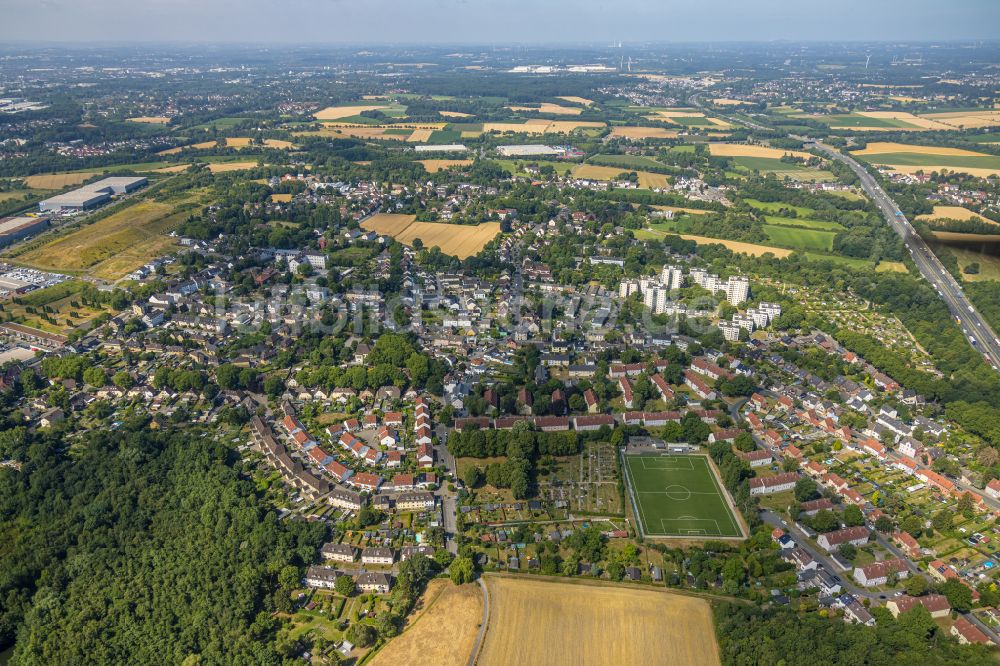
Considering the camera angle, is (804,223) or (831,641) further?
(804,223)

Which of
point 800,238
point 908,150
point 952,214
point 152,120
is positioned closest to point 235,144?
point 152,120

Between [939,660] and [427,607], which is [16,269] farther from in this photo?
[939,660]

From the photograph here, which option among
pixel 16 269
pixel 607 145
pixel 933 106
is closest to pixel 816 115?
pixel 933 106

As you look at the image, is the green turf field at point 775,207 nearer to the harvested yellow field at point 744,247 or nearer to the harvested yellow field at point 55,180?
the harvested yellow field at point 744,247

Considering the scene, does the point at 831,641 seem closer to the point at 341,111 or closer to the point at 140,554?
the point at 140,554

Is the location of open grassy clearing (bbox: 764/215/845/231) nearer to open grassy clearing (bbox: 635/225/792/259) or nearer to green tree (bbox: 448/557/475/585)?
open grassy clearing (bbox: 635/225/792/259)
